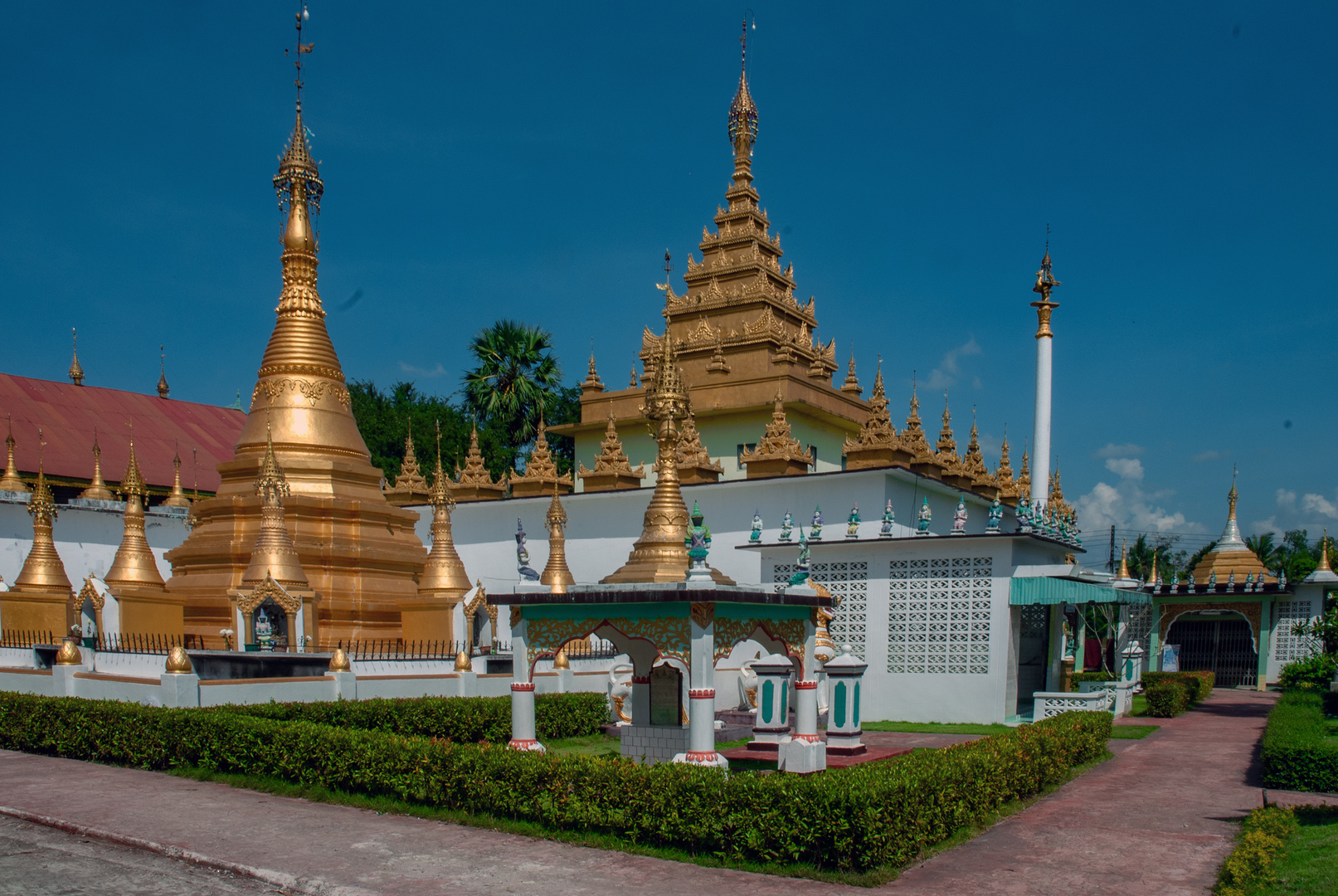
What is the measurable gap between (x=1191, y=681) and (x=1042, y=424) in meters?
7.66

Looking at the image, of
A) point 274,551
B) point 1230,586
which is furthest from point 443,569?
point 1230,586

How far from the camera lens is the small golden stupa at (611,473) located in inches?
1149

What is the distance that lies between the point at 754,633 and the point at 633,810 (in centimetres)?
379

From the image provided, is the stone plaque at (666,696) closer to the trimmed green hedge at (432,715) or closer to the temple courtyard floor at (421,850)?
the trimmed green hedge at (432,715)

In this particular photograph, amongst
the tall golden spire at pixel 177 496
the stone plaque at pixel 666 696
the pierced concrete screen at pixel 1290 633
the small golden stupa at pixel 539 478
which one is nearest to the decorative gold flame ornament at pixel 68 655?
the stone plaque at pixel 666 696

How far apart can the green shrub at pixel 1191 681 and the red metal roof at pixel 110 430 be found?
27.2 meters

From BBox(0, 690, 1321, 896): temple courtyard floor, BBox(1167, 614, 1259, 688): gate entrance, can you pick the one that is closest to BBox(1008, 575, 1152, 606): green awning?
BBox(0, 690, 1321, 896): temple courtyard floor

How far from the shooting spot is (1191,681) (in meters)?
27.7

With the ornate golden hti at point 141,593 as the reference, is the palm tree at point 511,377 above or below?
above

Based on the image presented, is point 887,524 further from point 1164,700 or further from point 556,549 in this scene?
point 556,549

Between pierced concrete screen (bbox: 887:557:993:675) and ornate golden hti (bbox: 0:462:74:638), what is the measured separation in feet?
62.9

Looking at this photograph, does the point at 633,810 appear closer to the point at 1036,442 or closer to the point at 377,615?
the point at 377,615

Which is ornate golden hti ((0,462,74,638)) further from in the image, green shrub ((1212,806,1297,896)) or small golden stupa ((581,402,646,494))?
green shrub ((1212,806,1297,896))

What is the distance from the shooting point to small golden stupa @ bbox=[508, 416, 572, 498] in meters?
30.5
